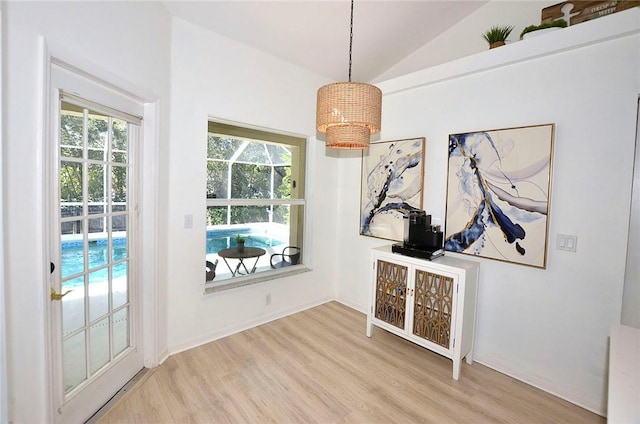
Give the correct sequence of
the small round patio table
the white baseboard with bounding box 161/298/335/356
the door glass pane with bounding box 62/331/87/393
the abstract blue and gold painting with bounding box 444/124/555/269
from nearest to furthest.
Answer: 1. the door glass pane with bounding box 62/331/87/393
2. the abstract blue and gold painting with bounding box 444/124/555/269
3. the white baseboard with bounding box 161/298/335/356
4. the small round patio table

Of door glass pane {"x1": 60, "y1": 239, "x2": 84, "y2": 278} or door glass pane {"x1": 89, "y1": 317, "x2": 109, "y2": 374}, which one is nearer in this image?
door glass pane {"x1": 60, "y1": 239, "x2": 84, "y2": 278}

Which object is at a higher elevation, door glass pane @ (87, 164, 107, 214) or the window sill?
door glass pane @ (87, 164, 107, 214)

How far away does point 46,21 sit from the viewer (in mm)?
1428

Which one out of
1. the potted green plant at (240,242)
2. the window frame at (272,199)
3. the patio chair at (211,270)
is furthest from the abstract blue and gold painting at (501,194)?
the patio chair at (211,270)

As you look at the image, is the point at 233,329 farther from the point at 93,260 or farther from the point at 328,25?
the point at 328,25

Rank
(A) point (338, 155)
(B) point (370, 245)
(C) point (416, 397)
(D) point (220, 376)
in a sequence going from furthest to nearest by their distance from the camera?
(A) point (338, 155), (B) point (370, 245), (D) point (220, 376), (C) point (416, 397)

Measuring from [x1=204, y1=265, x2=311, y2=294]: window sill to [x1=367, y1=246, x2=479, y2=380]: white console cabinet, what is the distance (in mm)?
1029

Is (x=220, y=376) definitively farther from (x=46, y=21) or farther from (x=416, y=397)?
(x=46, y=21)

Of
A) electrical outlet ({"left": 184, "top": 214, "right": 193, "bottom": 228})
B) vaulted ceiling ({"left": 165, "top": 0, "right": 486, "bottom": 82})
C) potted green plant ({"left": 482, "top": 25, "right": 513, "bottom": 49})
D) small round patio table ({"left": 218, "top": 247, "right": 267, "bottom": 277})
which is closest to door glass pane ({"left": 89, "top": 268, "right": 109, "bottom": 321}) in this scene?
electrical outlet ({"left": 184, "top": 214, "right": 193, "bottom": 228})

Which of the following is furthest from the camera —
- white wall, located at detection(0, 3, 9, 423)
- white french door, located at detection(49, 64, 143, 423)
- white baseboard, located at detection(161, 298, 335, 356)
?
white baseboard, located at detection(161, 298, 335, 356)

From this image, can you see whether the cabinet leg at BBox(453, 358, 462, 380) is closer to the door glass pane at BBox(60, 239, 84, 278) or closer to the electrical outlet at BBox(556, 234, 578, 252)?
the electrical outlet at BBox(556, 234, 578, 252)

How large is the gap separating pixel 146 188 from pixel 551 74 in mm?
3176

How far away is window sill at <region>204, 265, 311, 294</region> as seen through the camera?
285 cm

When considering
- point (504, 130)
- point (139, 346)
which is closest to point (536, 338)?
point (504, 130)
